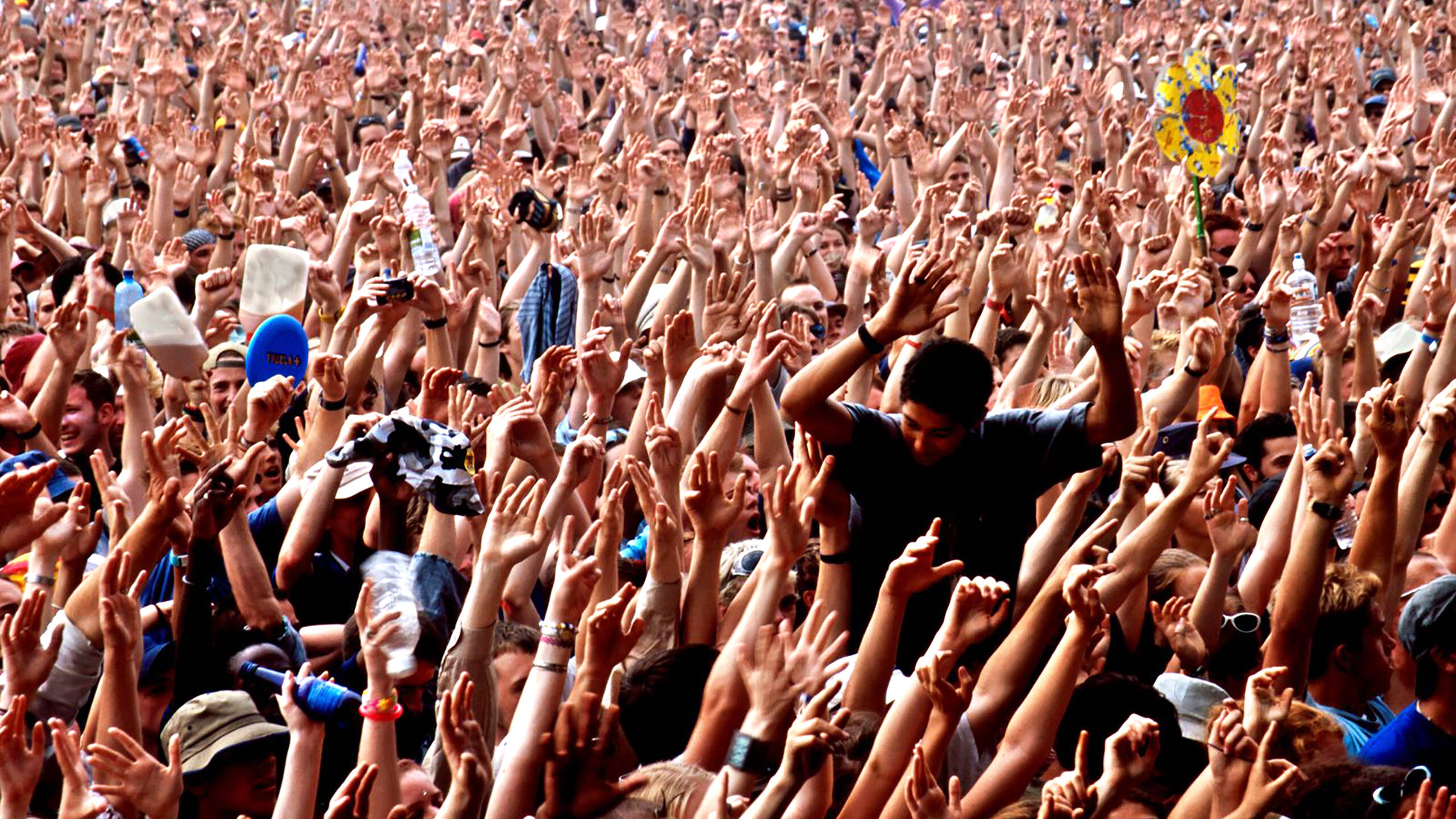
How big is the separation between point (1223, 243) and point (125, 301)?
485cm

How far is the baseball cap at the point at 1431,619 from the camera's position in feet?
12.0

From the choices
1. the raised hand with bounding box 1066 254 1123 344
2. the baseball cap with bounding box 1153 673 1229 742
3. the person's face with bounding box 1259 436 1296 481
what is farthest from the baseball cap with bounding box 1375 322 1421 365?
the baseball cap with bounding box 1153 673 1229 742

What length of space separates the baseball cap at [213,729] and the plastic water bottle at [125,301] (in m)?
2.99

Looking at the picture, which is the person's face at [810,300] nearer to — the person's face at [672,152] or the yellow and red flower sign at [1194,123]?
the yellow and red flower sign at [1194,123]

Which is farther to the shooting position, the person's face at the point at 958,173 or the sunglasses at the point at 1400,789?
the person's face at the point at 958,173

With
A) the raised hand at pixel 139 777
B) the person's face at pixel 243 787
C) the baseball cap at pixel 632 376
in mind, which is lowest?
the person's face at pixel 243 787

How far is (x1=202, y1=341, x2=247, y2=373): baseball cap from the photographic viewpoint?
6039 millimetres

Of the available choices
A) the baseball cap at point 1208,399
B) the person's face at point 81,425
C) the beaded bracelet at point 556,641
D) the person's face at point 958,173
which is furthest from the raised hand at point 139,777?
the person's face at point 958,173

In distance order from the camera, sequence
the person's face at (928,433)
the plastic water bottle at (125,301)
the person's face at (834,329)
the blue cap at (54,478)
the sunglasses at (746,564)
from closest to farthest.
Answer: the person's face at (928,433)
the sunglasses at (746,564)
the blue cap at (54,478)
the plastic water bottle at (125,301)
the person's face at (834,329)

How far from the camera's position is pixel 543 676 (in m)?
3.28

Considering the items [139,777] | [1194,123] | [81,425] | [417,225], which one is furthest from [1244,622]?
[1194,123]

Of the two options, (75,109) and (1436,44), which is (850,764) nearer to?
(75,109)

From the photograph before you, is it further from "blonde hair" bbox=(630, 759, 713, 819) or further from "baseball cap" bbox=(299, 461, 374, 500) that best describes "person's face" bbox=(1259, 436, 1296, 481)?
"blonde hair" bbox=(630, 759, 713, 819)

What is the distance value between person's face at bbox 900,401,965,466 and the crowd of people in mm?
15
